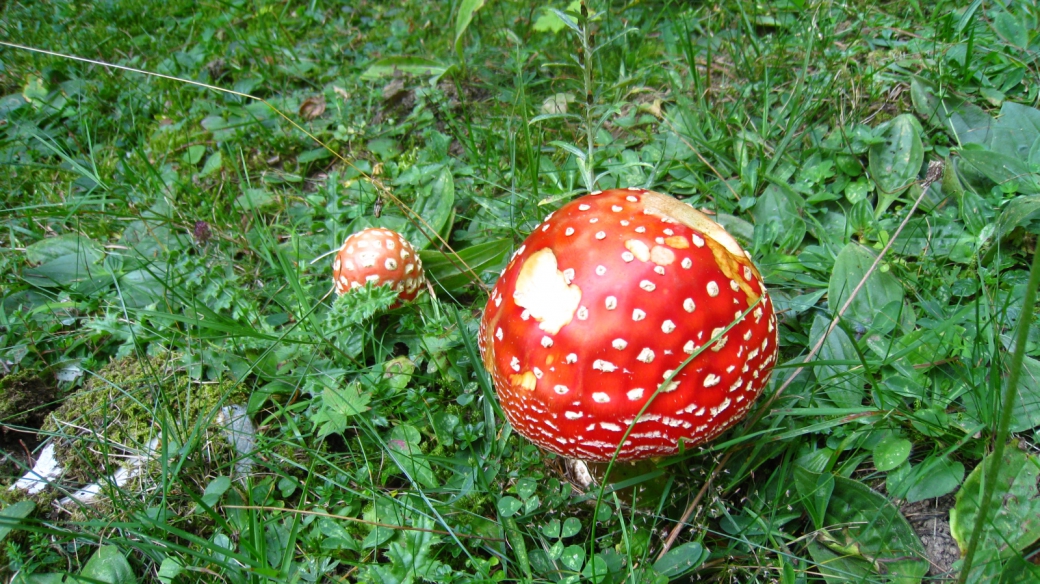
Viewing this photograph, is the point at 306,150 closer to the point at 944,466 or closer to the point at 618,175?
the point at 618,175

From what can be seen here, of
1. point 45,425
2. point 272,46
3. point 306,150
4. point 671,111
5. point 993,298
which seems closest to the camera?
point 993,298

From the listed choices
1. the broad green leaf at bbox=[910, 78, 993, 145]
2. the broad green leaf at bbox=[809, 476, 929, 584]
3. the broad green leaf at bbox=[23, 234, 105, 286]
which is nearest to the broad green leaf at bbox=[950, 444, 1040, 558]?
the broad green leaf at bbox=[809, 476, 929, 584]

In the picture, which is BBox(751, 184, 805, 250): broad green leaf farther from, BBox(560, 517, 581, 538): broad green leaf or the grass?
BBox(560, 517, 581, 538): broad green leaf

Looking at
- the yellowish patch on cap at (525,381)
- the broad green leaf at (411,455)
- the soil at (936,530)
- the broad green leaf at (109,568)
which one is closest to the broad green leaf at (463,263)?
the broad green leaf at (411,455)

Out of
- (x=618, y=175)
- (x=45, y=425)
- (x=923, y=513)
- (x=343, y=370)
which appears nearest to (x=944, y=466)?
(x=923, y=513)

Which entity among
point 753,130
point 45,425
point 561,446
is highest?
point 753,130

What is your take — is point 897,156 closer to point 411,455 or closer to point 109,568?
point 411,455

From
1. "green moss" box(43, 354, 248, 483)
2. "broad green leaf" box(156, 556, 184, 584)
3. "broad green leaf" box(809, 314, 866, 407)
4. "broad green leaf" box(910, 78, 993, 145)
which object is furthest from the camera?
"broad green leaf" box(910, 78, 993, 145)

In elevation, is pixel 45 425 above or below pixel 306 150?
below
